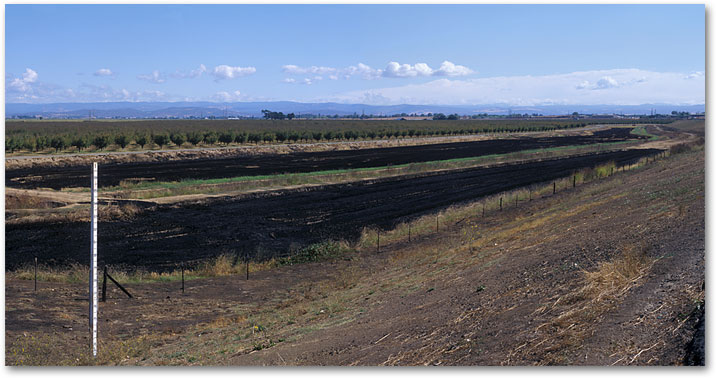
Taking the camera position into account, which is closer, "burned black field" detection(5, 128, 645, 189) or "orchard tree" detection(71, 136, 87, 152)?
"burned black field" detection(5, 128, 645, 189)

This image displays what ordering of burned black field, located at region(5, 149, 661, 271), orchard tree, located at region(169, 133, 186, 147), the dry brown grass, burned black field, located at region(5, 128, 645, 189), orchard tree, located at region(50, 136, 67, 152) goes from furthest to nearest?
1. orchard tree, located at region(169, 133, 186, 147)
2. orchard tree, located at region(50, 136, 67, 152)
3. burned black field, located at region(5, 128, 645, 189)
4. burned black field, located at region(5, 149, 661, 271)
5. the dry brown grass

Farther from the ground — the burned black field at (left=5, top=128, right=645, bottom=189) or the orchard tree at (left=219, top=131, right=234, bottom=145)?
the orchard tree at (left=219, top=131, right=234, bottom=145)

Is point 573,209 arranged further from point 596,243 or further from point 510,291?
point 510,291

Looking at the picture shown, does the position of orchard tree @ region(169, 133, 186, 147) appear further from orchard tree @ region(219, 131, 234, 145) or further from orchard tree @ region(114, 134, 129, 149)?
orchard tree @ region(114, 134, 129, 149)

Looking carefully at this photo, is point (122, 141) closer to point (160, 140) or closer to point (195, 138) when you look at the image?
point (160, 140)

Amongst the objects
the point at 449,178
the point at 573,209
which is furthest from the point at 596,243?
the point at 449,178

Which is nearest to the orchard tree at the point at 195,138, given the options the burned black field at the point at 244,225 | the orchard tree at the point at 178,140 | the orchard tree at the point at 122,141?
the orchard tree at the point at 178,140

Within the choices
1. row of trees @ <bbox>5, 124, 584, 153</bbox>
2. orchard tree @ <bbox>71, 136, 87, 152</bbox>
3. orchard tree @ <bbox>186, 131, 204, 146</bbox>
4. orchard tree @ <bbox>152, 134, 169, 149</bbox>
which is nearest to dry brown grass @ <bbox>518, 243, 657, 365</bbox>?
row of trees @ <bbox>5, 124, 584, 153</bbox>

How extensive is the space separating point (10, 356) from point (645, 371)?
1103 cm

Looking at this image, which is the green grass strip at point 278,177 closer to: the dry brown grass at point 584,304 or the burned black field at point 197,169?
the burned black field at point 197,169

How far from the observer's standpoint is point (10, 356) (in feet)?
37.7

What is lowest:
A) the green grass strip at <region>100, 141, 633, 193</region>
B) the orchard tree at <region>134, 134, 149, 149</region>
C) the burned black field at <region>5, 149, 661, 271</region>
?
the burned black field at <region>5, 149, 661, 271</region>

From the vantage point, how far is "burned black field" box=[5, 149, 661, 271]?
26094 mm

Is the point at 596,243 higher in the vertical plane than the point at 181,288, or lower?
higher
